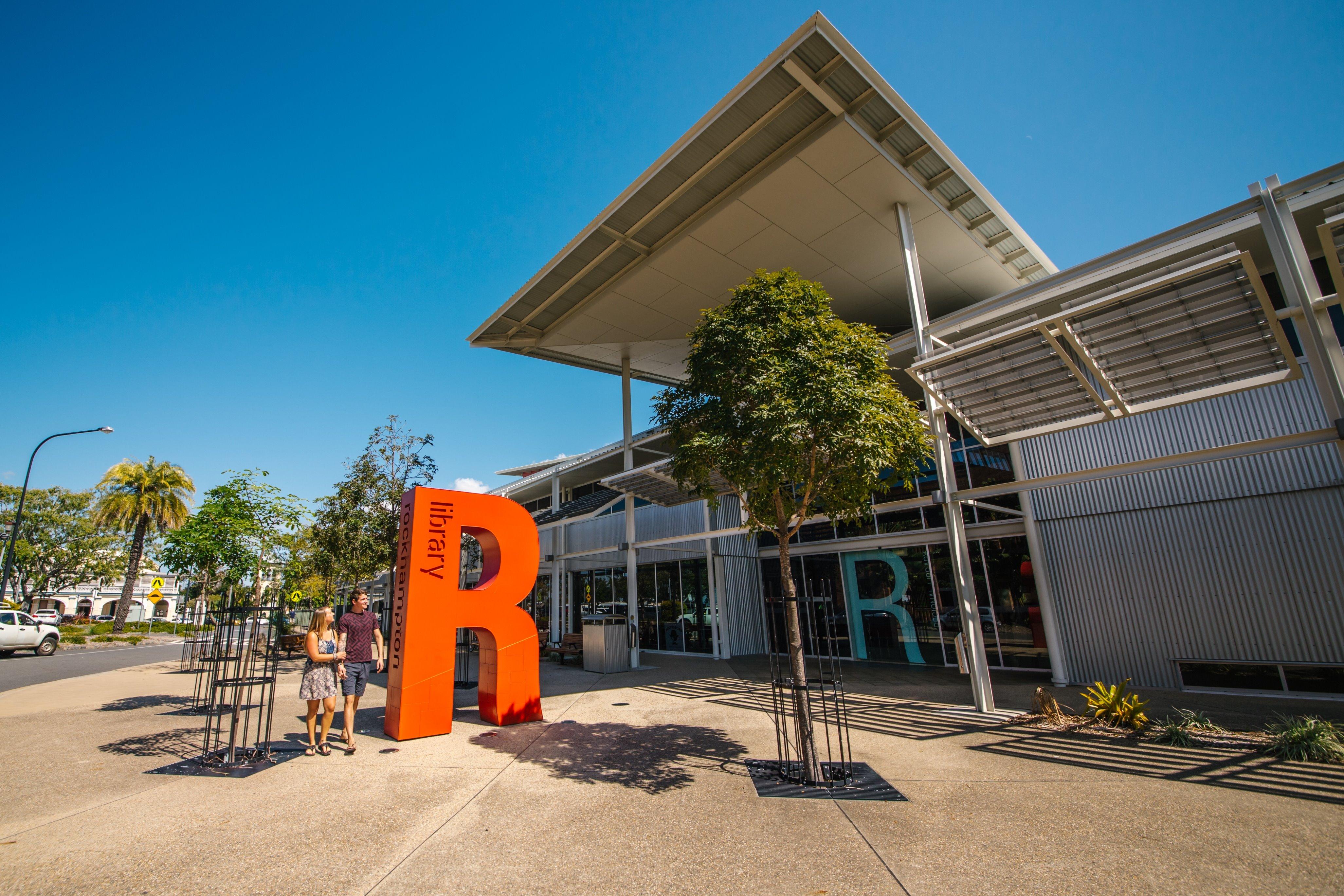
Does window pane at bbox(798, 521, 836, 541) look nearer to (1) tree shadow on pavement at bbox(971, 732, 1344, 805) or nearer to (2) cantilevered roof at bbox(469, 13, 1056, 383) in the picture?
(2) cantilevered roof at bbox(469, 13, 1056, 383)

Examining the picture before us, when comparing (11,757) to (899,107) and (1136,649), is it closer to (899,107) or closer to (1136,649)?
(899,107)

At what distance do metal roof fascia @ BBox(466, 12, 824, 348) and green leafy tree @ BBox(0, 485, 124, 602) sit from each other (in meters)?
42.1

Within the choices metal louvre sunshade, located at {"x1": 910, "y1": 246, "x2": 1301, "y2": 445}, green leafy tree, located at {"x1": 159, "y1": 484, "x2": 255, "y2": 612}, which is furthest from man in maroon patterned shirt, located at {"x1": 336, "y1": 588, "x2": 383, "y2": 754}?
metal louvre sunshade, located at {"x1": 910, "y1": 246, "x2": 1301, "y2": 445}

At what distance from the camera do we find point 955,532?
9.04m

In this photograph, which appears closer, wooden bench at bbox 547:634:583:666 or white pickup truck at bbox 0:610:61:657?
wooden bench at bbox 547:634:583:666

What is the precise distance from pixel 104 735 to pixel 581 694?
691 cm

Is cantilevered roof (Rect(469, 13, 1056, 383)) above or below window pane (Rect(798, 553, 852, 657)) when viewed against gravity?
above

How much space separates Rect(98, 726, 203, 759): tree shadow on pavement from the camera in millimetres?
6828

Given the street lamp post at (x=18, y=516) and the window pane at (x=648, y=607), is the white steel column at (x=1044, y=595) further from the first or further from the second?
the street lamp post at (x=18, y=516)

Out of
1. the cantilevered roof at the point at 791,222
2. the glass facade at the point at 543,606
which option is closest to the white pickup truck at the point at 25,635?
the glass facade at the point at 543,606

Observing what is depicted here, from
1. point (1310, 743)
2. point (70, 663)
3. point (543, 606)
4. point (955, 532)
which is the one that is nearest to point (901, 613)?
point (955, 532)

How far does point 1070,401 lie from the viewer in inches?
336

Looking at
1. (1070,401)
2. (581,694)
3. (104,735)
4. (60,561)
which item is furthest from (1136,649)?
(60,561)

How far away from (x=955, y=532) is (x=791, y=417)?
5177 millimetres
